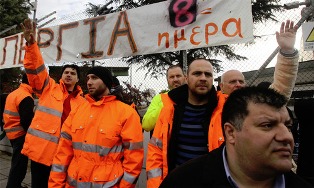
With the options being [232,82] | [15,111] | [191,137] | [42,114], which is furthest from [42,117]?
[232,82]

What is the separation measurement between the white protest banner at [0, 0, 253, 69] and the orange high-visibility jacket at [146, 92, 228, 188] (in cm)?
132

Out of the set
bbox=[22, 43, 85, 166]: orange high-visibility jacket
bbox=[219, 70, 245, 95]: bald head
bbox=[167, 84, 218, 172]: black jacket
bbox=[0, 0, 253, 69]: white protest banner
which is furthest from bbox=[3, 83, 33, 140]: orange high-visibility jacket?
bbox=[219, 70, 245, 95]: bald head

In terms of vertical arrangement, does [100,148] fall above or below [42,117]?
below

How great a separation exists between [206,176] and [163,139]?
857 millimetres

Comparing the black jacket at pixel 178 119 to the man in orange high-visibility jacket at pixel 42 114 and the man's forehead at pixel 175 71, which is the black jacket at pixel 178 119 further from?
the man in orange high-visibility jacket at pixel 42 114

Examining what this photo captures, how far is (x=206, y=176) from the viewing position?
125 centimetres

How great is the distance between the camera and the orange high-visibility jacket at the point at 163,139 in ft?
6.57

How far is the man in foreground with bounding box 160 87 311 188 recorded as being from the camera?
3.83ft

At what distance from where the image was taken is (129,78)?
16.0ft

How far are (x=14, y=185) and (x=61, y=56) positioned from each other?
2.30m

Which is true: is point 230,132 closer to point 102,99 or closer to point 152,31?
point 102,99

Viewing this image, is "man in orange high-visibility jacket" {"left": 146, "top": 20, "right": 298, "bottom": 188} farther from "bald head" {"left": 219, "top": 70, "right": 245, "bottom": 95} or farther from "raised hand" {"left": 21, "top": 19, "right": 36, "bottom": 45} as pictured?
"raised hand" {"left": 21, "top": 19, "right": 36, "bottom": 45}

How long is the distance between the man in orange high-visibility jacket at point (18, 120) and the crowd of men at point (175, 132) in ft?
1.81

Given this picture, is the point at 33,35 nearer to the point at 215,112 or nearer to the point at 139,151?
the point at 139,151
